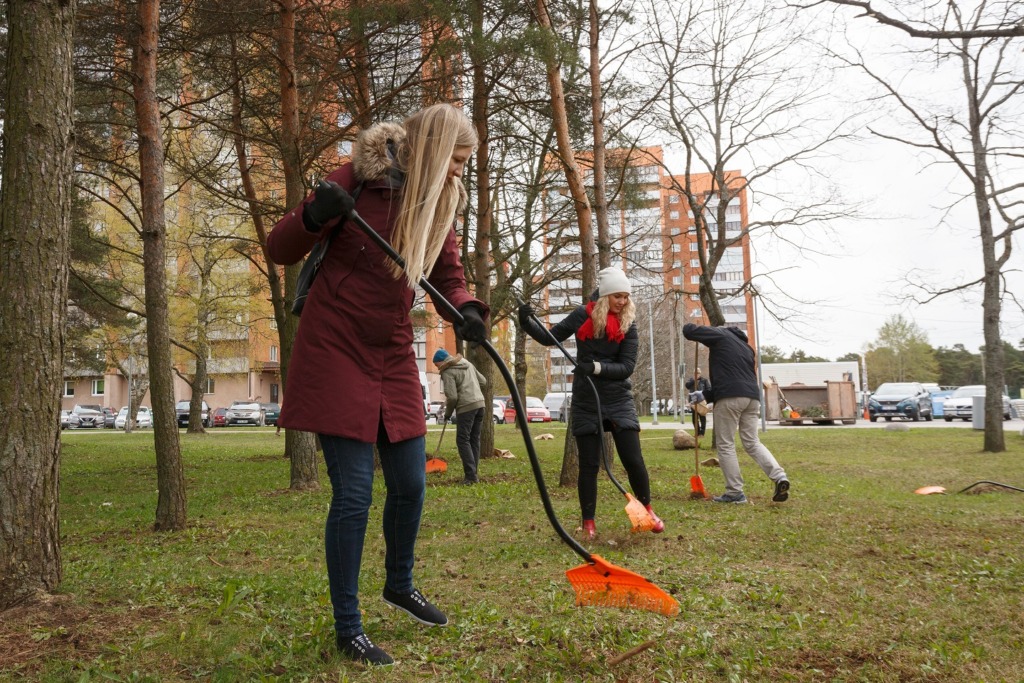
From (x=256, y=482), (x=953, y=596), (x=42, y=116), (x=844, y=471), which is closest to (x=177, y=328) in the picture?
(x=256, y=482)

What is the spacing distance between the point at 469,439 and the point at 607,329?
4.62 m

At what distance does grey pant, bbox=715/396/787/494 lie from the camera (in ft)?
24.7

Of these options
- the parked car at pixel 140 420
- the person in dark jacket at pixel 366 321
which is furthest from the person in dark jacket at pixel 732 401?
the parked car at pixel 140 420

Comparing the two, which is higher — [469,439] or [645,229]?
[645,229]

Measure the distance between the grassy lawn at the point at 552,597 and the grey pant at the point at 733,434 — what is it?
1.27 ft

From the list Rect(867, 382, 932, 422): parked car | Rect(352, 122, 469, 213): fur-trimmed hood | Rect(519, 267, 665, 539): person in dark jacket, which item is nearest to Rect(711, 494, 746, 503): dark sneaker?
Rect(519, 267, 665, 539): person in dark jacket

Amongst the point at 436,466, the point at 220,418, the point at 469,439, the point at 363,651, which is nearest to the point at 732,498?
the point at 469,439

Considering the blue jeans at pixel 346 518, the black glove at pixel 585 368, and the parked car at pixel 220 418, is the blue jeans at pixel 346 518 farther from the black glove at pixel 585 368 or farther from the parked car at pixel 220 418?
the parked car at pixel 220 418

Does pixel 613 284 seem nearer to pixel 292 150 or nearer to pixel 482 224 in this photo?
pixel 292 150

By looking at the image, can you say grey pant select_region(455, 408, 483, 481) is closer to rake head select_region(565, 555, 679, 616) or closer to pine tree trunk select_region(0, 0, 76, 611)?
rake head select_region(565, 555, 679, 616)

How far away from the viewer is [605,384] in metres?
5.55

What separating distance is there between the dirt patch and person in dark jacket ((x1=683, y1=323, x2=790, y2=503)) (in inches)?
218

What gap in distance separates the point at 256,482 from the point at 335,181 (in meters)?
8.06

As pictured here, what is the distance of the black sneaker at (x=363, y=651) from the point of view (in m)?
2.75
